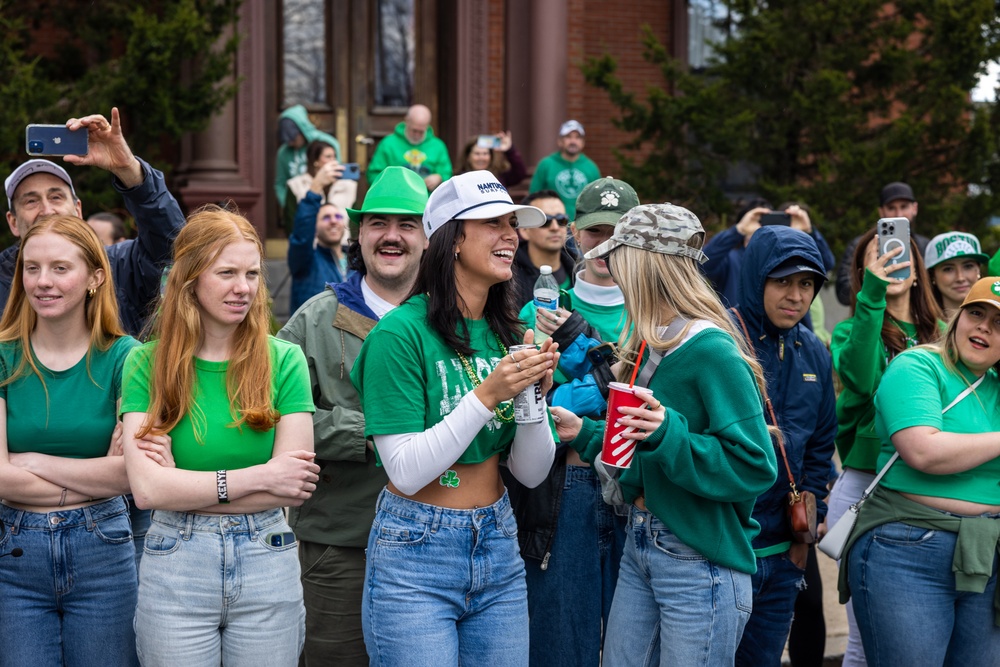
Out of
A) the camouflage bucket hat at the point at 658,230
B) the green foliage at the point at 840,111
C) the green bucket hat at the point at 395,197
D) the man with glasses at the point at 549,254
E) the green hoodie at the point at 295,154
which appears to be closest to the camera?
the camouflage bucket hat at the point at 658,230

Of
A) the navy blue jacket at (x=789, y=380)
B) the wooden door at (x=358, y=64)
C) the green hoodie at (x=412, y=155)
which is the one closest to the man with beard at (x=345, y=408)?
the navy blue jacket at (x=789, y=380)

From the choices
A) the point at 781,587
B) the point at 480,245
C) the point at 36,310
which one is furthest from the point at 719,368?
the point at 36,310

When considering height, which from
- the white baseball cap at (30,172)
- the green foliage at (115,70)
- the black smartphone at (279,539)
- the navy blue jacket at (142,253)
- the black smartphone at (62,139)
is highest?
the green foliage at (115,70)

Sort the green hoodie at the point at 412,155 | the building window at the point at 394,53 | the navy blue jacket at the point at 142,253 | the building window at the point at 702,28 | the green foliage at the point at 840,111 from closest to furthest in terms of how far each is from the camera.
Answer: the navy blue jacket at the point at 142,253 < the green foliage at the point at 840,111 < the green hoodie at the point at 412,155 < the building window at the point at 394,53 < the building window at the point at 702,28

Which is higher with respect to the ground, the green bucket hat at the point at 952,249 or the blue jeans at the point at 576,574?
the green bucket hat at the point at 952,249

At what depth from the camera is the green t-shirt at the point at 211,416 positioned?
3.40 meters

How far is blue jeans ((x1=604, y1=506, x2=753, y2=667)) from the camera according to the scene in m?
3.45

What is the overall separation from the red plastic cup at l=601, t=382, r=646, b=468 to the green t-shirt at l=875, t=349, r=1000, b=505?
1.32 metres

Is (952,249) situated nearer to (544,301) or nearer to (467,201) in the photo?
(544,301)

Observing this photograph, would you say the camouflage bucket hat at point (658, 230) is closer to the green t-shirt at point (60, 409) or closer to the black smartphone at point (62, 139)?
the green t-shirt at point (60, 409)

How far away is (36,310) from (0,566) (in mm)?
854

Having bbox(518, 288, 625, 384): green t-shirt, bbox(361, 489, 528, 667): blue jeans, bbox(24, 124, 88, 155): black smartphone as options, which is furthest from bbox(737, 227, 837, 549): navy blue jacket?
bbox(24, 124, 88, 155): black smartphone

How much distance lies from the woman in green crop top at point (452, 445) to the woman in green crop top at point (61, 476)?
0.92 m

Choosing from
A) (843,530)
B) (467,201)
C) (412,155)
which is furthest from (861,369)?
(412,155)
